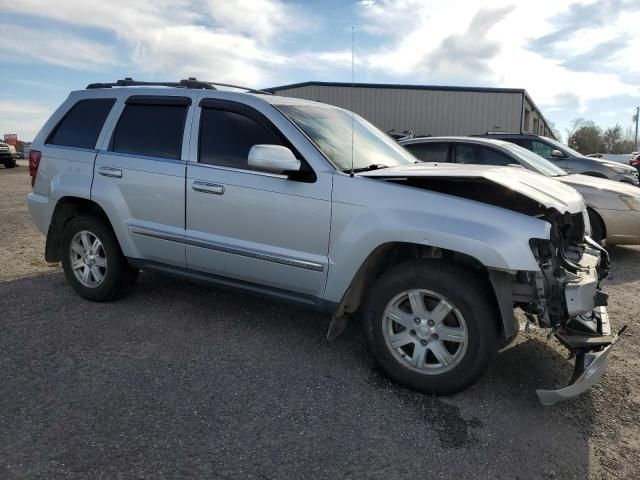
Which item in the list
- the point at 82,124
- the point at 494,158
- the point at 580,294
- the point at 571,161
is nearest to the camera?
the point at 580,294

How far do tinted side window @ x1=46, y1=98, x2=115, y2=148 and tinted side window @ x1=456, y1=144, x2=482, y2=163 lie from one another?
5.02 meters

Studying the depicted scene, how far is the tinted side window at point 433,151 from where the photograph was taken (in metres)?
8.09

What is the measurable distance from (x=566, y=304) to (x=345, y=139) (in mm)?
2017

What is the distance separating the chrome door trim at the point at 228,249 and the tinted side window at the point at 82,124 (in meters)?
1.04

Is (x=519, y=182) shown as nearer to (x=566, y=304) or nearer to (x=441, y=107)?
(x=566, y=304)

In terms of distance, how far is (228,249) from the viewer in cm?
405

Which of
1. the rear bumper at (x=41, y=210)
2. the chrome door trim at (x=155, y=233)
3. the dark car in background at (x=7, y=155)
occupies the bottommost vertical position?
the chrome door trim at (x=155, y=233)

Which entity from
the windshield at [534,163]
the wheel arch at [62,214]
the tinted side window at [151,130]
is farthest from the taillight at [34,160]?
the windshield at [534,163]

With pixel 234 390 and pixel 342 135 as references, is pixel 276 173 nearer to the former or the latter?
pixel 342 135

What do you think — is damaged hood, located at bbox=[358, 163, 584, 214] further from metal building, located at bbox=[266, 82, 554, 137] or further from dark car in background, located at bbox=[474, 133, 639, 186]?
metal building, located at bbox=[266, 82, 554, 137]

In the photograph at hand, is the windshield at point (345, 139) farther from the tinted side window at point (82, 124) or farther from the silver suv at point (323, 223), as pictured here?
the tinted side window at point (82, 124)

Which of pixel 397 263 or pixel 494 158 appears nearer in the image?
pixel 397 263

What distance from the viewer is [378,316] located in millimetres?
3441

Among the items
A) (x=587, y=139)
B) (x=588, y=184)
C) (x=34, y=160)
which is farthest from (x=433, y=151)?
(x=587, y=139)
